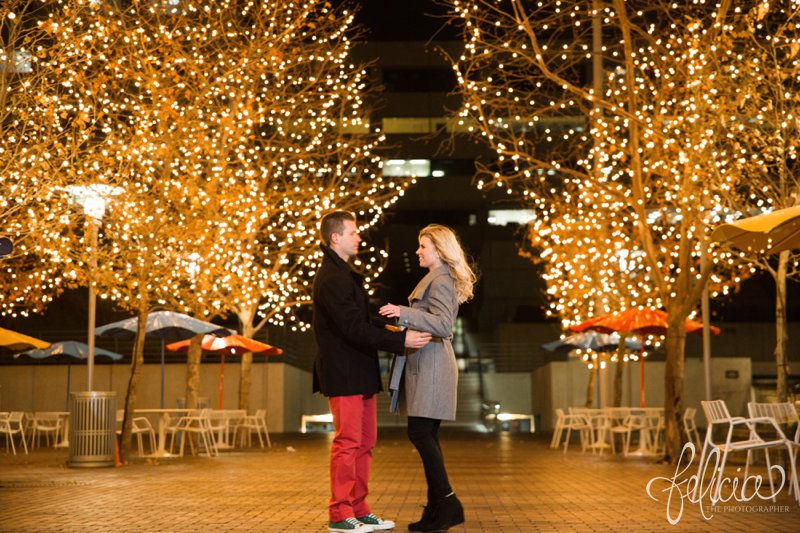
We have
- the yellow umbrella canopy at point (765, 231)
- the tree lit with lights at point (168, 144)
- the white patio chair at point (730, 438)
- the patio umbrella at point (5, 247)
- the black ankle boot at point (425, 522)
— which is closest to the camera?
the black ankle boot at point (425, 522)

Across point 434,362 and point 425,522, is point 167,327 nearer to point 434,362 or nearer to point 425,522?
point 425,522

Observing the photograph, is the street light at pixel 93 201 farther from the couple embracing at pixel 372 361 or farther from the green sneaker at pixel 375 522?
the green sneaker at pixel 375 522

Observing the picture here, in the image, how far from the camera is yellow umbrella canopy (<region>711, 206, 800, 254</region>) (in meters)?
9.62

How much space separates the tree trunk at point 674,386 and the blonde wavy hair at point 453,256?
32.2 ft

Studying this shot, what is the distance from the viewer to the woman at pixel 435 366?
7633mm

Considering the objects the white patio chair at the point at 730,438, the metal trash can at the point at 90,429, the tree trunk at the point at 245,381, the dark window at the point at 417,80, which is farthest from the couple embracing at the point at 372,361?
the dark window at the point at 417,80

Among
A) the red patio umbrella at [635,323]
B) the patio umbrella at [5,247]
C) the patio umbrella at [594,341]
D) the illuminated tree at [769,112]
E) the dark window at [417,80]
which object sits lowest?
the patio umbrella at [594,341]

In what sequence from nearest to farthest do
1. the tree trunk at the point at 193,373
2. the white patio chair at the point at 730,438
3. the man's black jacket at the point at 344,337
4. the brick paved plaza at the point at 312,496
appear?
the man's black jacket at the point at 344,337, the brick paved plaza at the point at 312,496, the white patio chair at the point at 730,438, the tree trunk at the point at 193,373

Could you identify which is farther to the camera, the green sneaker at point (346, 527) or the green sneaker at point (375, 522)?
the green sneaker at point (375, 522)

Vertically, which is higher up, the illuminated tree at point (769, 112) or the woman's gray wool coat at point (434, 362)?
the illuminated tree at point (769, 112)

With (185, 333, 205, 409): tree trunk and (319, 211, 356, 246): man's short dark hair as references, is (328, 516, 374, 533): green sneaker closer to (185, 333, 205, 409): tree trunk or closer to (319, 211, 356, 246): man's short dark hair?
(319, 211, 356, 246): man's short dark hair

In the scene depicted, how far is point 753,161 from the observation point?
16484mm

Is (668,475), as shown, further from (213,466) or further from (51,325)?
(51,325)

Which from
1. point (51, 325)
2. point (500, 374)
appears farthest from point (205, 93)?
point (51, 325)
